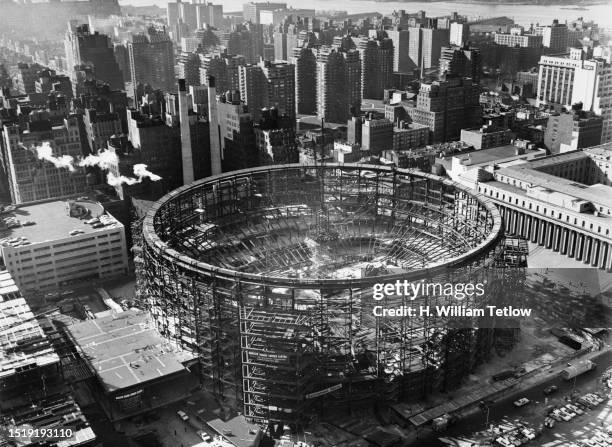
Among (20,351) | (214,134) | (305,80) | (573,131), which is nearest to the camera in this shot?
(20,351)

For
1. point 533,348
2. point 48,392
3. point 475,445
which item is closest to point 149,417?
point 48,392

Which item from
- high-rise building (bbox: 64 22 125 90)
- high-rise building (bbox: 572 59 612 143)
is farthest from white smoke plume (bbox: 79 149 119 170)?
high-rise building (bbox: 572 59 612 143)

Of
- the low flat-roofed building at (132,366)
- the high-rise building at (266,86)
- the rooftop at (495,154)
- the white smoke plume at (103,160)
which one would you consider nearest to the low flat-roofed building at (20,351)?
the low flat-roofed building at (132,366)

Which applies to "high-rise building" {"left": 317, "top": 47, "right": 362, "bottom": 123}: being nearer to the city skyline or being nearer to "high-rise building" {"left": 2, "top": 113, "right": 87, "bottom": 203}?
the city skyline

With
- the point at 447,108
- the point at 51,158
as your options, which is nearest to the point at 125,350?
the point at 51,158

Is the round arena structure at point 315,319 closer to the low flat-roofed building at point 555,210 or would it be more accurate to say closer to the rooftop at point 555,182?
the low flat-roofed building at point 555,210

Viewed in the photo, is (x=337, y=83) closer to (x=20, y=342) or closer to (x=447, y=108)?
(x=447, y=108)

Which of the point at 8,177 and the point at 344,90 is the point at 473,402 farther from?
the point at 344,90
